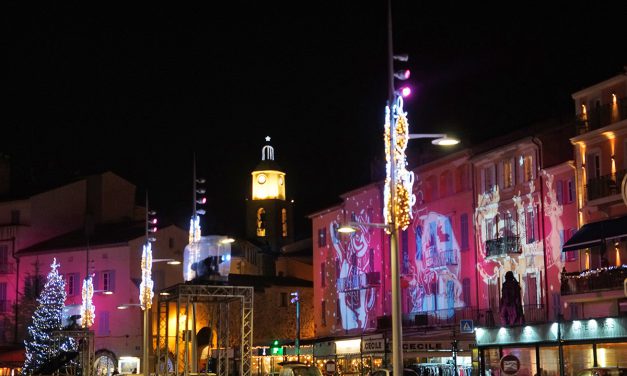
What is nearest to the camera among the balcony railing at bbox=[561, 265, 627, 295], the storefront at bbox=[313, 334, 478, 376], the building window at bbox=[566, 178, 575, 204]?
the storefront at bbox=[313, 334, 478, 376]

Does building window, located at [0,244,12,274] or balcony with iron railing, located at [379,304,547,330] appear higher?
building window, located at [0,244,12,274]

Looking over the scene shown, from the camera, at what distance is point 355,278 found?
230ft

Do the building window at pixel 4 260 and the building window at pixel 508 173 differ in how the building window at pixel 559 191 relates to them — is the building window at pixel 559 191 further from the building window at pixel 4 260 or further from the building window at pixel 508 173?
the building window at pixel 4 260

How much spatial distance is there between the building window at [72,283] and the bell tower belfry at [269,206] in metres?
28.0

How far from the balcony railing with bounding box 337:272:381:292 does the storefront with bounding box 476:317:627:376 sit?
82.9 feet

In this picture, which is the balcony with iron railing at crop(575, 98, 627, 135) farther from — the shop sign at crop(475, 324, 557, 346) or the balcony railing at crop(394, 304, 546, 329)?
the shop sign at crop(475, 324, 557, 346)

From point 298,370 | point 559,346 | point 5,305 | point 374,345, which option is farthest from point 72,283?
point 559,346

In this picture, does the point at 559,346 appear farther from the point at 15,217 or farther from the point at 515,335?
the point at 15,217

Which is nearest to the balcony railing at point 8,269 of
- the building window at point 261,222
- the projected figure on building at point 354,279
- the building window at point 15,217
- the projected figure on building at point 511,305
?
the building window at point 15,217

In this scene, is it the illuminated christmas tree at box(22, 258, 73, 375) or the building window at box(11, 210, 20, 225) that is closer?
the illuminated christmas tree at box(22, 258, 73, 375)

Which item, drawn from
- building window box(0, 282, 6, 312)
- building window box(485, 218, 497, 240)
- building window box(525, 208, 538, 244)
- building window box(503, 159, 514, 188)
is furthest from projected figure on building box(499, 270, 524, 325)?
building window box(0, 282, 6, 312)

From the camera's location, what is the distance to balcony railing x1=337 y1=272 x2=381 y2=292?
6691cm

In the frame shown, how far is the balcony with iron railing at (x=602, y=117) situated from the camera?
4546cm

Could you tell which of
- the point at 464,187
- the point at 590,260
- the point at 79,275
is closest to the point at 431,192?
the point at 464,187
